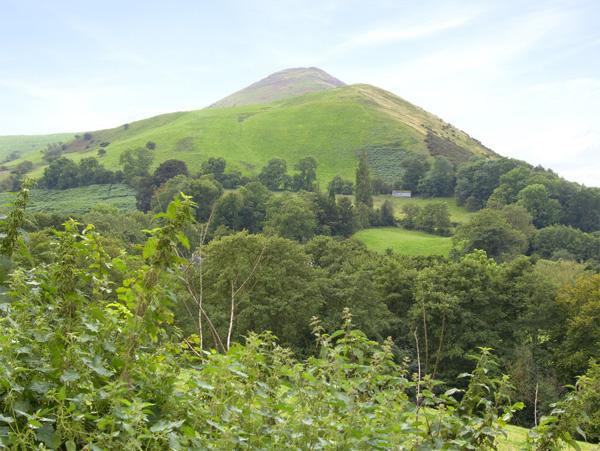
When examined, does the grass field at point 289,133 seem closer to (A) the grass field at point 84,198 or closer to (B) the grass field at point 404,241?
(A) the grass field at point 84,198

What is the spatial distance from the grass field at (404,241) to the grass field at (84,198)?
45059 mm

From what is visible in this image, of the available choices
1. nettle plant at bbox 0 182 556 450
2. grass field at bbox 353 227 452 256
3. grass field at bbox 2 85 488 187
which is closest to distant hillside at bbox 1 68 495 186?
grass field at bbox 2 85 488 187

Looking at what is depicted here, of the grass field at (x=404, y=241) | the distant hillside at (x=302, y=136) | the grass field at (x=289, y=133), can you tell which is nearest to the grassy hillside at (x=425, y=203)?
the grass field at (x=404, y=241)

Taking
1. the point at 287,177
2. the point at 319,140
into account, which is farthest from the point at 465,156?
the point at 287,177

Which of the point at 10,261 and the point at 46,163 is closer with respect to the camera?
the point at 10,261

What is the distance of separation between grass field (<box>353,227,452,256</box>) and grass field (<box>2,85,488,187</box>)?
35116 mm

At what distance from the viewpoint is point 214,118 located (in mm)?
163250

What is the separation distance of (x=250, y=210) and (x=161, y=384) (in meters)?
84.7

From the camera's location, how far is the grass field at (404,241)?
79.4 m

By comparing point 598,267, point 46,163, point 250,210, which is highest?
point 46,163

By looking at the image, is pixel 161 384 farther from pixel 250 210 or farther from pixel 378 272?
pixel 250 210

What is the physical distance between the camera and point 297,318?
36.1 m

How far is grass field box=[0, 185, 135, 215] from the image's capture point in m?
97.7

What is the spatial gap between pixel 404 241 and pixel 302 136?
69353 millimetres
